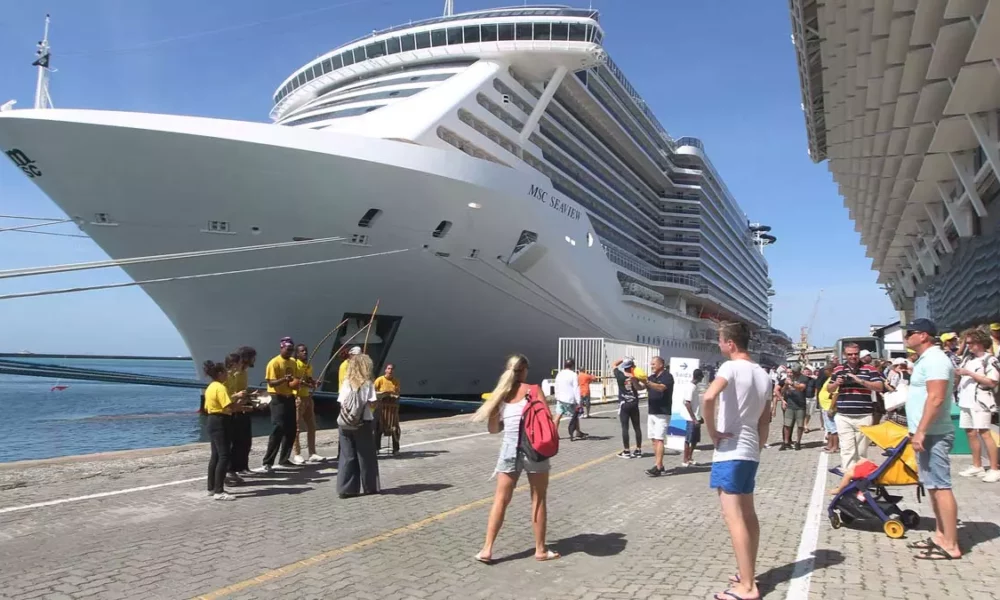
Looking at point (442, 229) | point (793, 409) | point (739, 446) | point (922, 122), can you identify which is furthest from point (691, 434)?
point (922, 122)

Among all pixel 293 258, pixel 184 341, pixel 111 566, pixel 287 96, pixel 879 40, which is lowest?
pixel 111 566

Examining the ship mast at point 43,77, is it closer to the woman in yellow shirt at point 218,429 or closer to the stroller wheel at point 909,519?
the woman in yellow shirt at point 218,429

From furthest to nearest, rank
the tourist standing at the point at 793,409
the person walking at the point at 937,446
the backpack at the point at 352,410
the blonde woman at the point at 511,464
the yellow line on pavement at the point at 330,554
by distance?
1. the tourist standing at the point at 793,409
2. the backpack at the point at 352,410
3. the blonde woman at the point at 511,464
4. the person walking at the point at 937,446
5. the yellow line on pavement at the point at 330,554

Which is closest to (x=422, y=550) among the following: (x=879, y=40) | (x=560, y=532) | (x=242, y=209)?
(x=560, y=532)

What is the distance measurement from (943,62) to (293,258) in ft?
47.3

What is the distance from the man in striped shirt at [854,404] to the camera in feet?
21.5

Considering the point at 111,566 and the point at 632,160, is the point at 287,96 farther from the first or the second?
the point at 111,566

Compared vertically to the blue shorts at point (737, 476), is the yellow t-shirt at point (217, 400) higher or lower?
higher

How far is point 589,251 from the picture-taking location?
24719 mm

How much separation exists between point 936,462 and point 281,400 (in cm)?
654

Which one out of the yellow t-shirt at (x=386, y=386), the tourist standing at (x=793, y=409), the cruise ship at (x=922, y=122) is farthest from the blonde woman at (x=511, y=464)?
the cruise ship at (x=922, y=122)

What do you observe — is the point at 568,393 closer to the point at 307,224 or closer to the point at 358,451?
the point at 358,451

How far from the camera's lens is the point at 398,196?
15.9 metres

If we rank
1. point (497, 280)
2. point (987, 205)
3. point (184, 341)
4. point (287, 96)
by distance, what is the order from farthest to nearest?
point (287, 96) → point (497, 280) → point (184, 341) → point (987, 205)
